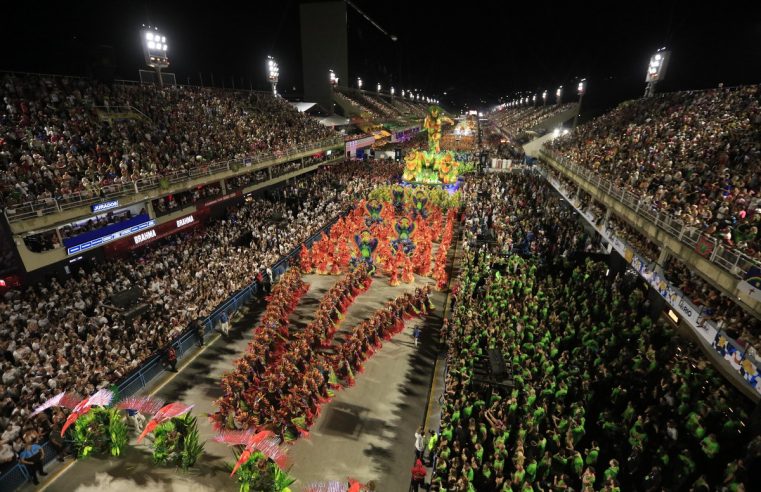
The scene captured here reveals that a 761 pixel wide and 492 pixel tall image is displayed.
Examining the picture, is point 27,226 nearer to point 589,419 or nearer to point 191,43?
point 589,419

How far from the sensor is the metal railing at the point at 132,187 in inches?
518

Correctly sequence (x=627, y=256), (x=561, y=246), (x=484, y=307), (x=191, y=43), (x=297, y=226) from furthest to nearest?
1. (x=191, y=43)
2. (x=297, y=226)
3. (x=561, y=246)
4. (x=627, y=256)
5. (x=484, y=307)

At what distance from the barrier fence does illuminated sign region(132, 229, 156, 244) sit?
6.20m

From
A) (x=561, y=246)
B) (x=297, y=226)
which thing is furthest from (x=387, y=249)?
(x=561, y=246)

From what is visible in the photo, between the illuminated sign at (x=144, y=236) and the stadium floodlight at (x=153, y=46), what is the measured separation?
14.9 meters

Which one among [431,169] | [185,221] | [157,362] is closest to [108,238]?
[185,221]

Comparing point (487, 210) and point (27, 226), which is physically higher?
point (27, 226)

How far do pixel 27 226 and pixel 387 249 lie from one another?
14.9 metres

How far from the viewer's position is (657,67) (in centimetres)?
3048

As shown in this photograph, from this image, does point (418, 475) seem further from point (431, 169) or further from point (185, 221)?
point (431, 169)

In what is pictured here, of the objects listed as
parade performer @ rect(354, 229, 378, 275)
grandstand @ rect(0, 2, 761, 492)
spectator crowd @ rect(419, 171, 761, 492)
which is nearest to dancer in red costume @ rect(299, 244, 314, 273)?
grandstand @ rect(0, 2, 761, 492)

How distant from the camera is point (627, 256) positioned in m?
14.9

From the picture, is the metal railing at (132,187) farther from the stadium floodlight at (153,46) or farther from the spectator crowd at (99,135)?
the stadium floodlight at (153,46)

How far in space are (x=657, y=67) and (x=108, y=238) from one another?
39.5m
